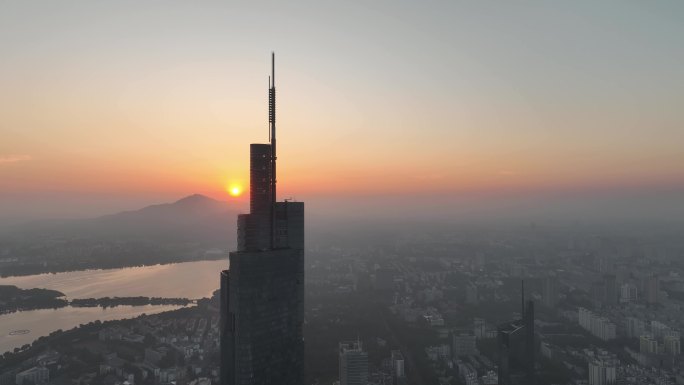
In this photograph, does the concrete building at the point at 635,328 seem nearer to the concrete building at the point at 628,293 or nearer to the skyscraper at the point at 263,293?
the concrete building at the point at 628,293

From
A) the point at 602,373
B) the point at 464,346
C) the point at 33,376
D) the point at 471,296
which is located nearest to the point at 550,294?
the point at 471,296

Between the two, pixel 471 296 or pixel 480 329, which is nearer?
pixel 480 329

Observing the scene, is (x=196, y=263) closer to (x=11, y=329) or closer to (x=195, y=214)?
(x=11, y=329)

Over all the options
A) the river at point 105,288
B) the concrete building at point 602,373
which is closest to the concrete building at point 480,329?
the concrete building at point 602,373

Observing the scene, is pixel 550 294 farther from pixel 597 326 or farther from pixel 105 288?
pixel 105 288

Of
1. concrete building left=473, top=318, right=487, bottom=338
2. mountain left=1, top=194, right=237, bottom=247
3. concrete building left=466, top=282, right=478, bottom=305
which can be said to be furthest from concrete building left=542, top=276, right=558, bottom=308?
mountain left=1, top=194, right=237, bottom=247

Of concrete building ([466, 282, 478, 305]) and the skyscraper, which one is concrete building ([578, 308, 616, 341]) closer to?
concrete building ([466, 282, 478, 305])
